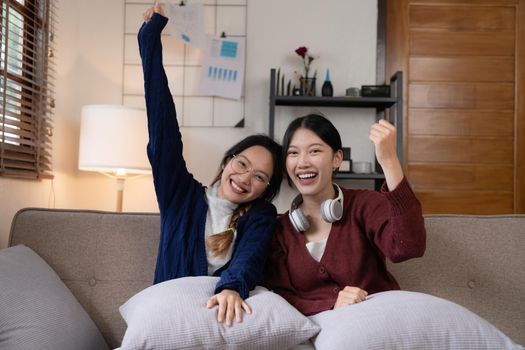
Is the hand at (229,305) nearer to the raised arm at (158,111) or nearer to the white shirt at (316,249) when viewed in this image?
the white shirt at (316,249)

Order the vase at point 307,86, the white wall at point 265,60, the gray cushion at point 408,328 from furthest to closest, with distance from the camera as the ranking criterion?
the white wall at point 265,60 → the vase at point 307,86 → the gray cushion at point 408,328

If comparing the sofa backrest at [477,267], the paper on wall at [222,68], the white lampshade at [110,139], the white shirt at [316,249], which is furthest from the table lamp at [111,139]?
the sofa backrest at [477,267]

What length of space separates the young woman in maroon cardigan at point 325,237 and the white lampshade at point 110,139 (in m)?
1.08

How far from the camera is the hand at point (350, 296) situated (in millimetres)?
1277

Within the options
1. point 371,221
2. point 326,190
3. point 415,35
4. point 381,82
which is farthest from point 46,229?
point 415,35

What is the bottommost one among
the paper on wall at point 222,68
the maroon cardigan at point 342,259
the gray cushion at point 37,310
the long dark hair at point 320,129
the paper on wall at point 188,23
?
the gray cushion at point 37,310

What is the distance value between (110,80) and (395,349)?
2.40m

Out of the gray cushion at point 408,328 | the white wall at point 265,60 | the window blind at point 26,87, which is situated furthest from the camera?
the white wall at point 265,60

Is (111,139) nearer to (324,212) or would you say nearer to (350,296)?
(324,212)

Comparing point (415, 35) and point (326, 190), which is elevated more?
point (415, 35)

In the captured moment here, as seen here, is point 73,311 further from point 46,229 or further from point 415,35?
point 415,35

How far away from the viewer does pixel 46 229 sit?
1.65 metres

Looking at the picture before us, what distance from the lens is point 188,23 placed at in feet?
9.71

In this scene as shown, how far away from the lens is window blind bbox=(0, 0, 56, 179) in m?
1.95
